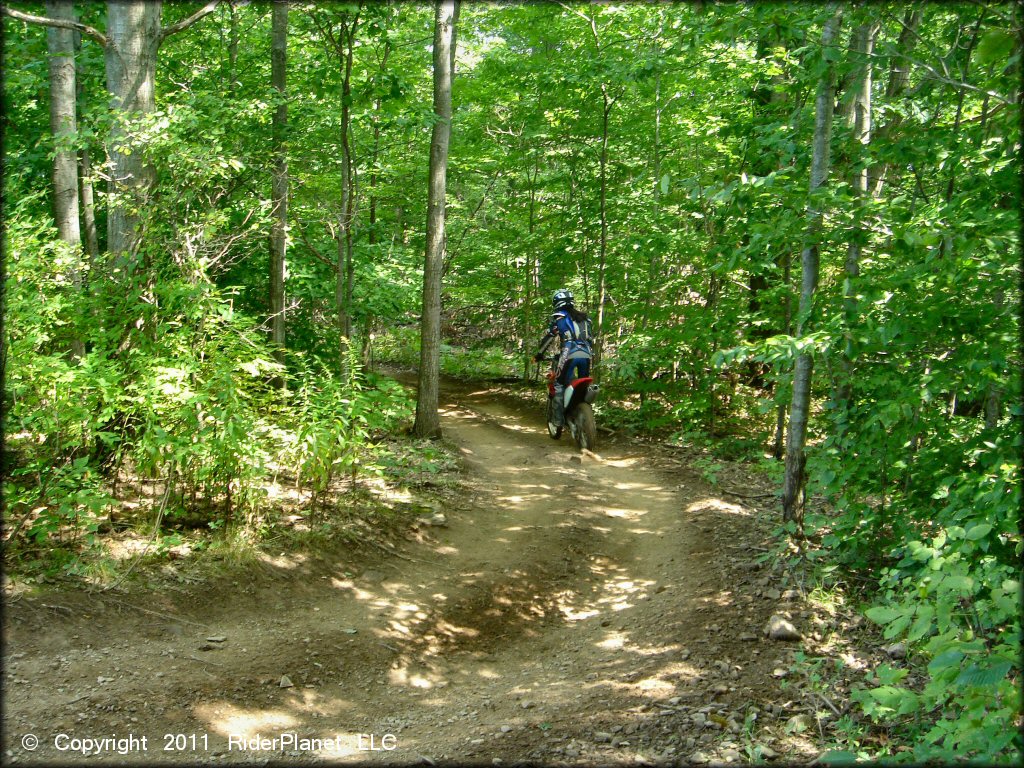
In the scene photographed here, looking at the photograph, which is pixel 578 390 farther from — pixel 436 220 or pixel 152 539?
pixel 152 539

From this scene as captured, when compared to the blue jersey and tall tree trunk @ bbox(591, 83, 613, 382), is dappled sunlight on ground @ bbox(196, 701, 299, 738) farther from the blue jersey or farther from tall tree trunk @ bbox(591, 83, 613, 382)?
tall tree trunk @ bbox(591, 83, 613, 382)

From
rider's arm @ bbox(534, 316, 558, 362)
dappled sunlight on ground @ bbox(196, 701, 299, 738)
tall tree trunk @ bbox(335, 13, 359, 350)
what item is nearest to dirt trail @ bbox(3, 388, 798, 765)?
dappled sunlight on ground @ bbox(196, 701, 299, 738)

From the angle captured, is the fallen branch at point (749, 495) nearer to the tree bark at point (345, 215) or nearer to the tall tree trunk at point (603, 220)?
the tall tree trunk at point (603, 220)

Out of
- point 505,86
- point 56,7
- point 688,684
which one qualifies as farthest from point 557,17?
point 688,684

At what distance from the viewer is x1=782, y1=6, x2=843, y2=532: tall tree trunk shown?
5.00 meters

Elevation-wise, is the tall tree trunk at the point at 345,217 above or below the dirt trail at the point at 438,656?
above

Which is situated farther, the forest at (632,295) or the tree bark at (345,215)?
the tree bark at (345,215)

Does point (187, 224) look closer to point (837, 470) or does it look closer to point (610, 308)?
point (837, 470)

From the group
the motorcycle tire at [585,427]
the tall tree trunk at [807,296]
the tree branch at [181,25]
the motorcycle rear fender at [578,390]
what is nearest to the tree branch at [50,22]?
the tree branch at [181,25]

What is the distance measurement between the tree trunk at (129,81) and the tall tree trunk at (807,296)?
5.78 meters

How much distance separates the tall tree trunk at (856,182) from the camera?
437cm

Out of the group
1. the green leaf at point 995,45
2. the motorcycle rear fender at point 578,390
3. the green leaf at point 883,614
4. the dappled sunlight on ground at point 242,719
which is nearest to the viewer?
the green leaf at point 995,45

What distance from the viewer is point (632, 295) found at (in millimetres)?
12273

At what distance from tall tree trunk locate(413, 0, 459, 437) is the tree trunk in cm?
371
